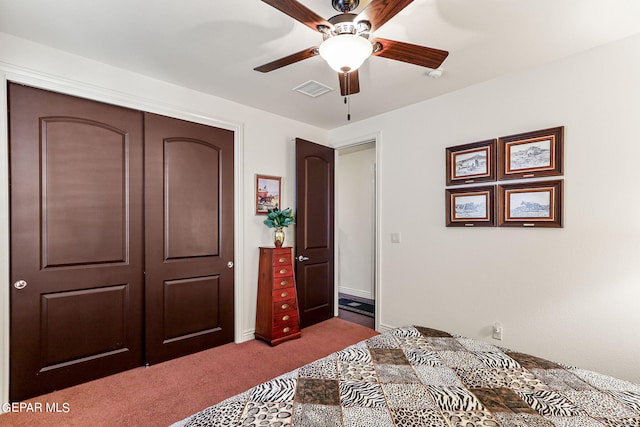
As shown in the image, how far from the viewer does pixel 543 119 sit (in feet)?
8.04

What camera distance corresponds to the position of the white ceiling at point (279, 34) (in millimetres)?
1792

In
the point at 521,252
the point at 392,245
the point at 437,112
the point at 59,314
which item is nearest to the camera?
the point at 59,314

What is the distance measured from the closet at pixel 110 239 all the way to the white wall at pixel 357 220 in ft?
8.12

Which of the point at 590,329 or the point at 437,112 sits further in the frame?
the point at 437,112

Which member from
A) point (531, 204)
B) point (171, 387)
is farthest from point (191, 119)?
point (531, 204)

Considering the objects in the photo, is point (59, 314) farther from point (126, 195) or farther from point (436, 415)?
point (436, 415)

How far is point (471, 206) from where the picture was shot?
9.36 ft

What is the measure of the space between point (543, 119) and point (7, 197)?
3.99m

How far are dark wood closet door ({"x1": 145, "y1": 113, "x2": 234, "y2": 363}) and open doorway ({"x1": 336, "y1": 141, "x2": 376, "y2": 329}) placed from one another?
2.17 metres

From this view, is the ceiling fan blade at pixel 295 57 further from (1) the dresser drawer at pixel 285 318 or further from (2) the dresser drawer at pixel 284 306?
(1) the dresser drawer at pixel 285 318

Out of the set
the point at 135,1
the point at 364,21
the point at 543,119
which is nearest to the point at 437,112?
the point at 543,119

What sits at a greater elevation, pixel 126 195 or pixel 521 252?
pixel 126 195

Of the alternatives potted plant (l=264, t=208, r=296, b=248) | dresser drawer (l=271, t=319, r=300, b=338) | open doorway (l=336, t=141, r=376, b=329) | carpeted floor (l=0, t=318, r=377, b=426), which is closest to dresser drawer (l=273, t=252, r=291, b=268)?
potted plant (l=264, t=208, r=296, b=248)

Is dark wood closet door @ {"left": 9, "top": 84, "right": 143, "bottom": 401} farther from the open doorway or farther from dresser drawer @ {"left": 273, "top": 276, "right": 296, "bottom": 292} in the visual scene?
the open doorway
